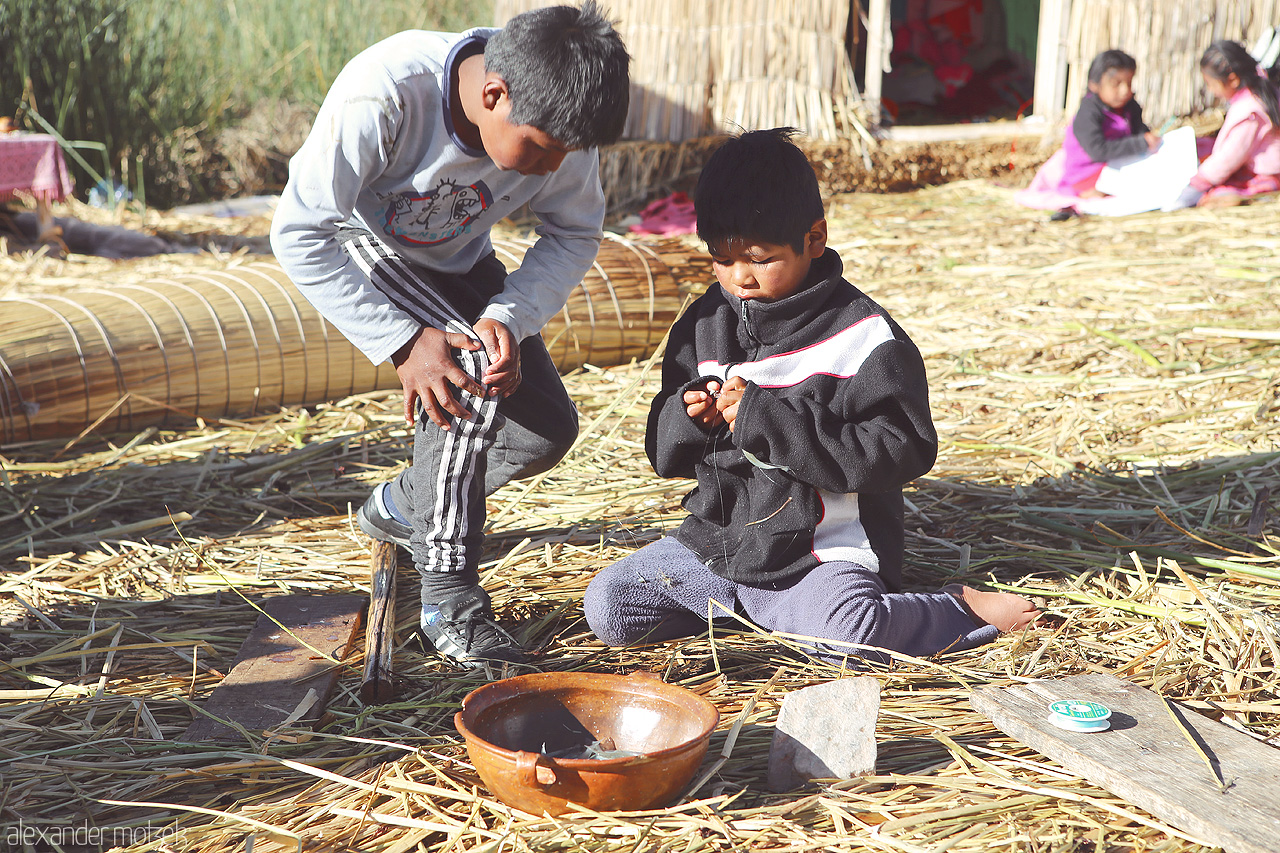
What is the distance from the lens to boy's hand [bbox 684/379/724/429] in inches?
82.0

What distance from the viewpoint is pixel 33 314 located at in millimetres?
3498

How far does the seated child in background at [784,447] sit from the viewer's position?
1979 mm

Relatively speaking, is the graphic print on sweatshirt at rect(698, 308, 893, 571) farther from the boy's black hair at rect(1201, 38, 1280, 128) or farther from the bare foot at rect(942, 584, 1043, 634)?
the boy's black hair at rect(1201, 38, 1280, 128)

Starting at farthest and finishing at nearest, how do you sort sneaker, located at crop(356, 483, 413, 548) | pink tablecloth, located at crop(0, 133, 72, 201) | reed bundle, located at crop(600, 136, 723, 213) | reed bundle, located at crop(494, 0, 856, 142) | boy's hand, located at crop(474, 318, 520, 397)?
reed bundle, located at crop(600, 136, 723, 213), reed bundle, located at crop(494, 0, 856, 142), pink tablecloth, located at crop(0, 133, 72, 201), sneaker, located at crop(356, 483, 413, 548), boy's hand, located at crop(474, 318, 520, 397)

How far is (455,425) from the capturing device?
2158mm

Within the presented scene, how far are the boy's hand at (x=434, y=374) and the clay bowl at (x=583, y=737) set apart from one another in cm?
61

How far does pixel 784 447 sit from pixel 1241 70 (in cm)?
626

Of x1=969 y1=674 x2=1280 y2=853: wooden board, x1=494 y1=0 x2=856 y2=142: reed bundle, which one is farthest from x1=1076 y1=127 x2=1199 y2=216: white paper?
x1=969 y1=674 x2=1280 y2=853: wooden board

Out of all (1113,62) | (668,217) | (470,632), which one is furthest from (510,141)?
(1113,62)

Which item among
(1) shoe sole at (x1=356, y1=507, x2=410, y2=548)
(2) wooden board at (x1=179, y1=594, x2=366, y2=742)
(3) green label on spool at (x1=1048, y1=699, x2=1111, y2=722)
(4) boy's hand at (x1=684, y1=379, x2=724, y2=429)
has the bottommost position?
(2) wooden board at (x1=179, y1=594, x2=366, y2=742)

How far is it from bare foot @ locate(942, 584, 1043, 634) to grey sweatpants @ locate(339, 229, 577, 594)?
0.96 metres

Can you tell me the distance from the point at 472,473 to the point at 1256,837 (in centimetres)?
150

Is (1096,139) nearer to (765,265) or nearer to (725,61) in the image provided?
(725,61)

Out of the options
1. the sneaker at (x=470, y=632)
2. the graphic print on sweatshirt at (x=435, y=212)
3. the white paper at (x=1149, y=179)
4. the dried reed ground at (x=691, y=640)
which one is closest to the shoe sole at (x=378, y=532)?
the dried reed ground at (x=691, y=640)
